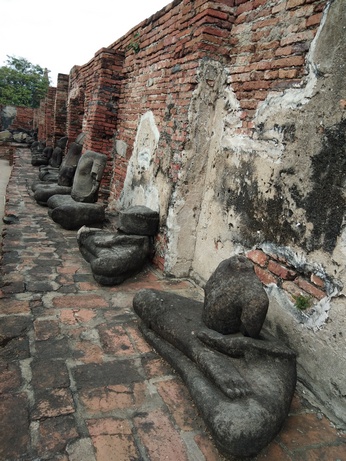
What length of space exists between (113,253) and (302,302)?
198 centimetres

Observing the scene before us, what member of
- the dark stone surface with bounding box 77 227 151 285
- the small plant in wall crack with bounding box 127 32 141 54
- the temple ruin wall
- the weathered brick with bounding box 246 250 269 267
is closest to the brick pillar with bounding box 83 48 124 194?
the small plant in wall crack with bounding box 127 32 141 54

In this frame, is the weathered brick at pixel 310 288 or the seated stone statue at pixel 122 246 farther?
the seated stone statue at pixel 122 246

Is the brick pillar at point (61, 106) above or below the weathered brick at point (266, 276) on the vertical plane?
above

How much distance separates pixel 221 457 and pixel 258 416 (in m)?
0.29

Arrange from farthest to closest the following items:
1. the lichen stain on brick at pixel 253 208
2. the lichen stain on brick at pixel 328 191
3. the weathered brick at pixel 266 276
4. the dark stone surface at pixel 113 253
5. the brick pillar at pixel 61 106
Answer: the brick pillar at pixel 61 106, the dark stone surface at pixel 113 253, the weathered brick at pixel 266 276, the lichen stain on brick at pixel 253 208, the lichen stain on brick at pixel 328 191

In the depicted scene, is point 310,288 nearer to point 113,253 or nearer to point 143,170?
point 113,253

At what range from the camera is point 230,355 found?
208cm

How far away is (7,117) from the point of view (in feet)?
72.0

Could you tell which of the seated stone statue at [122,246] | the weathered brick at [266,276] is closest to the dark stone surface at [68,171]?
the seated stone statue at [122,246]

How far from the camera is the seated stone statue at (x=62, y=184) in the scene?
601 centimetres

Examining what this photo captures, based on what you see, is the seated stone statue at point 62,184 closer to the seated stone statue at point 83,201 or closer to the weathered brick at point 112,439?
the seated stone statue at point 83,201

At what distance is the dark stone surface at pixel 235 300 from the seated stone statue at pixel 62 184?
4.52 m

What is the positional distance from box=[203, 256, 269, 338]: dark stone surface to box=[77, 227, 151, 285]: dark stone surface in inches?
51.0

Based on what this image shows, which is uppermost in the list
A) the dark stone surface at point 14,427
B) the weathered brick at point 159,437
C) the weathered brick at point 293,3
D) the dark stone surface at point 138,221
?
the weathered brick at point 293,3
